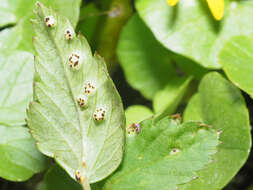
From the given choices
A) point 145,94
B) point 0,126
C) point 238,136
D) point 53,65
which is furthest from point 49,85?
point 145,94

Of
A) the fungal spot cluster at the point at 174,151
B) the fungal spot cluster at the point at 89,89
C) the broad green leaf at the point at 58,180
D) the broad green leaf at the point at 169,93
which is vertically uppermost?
the fungal spot cluster at the point at 89,89

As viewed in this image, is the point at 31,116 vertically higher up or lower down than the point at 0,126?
higher up

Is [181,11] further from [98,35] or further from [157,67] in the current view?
[98,35]

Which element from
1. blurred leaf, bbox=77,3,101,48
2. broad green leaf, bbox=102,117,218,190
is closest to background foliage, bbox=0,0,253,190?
broad green leaf, bbox=102,117,218,190

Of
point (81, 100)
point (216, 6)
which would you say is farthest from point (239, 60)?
point (81, 100)

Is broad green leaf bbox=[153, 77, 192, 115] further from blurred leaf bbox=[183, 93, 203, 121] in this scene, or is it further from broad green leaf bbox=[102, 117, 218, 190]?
broad green leaf bbox=[102, 117, 218, 190]

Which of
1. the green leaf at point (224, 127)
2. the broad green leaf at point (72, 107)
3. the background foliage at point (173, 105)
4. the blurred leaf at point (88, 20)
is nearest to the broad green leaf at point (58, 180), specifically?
the background foliage at point (173, 105)

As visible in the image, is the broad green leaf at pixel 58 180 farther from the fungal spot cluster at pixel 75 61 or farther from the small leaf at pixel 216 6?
the small leaf at pixel 216 6

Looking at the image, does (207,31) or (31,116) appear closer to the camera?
(31,116)
